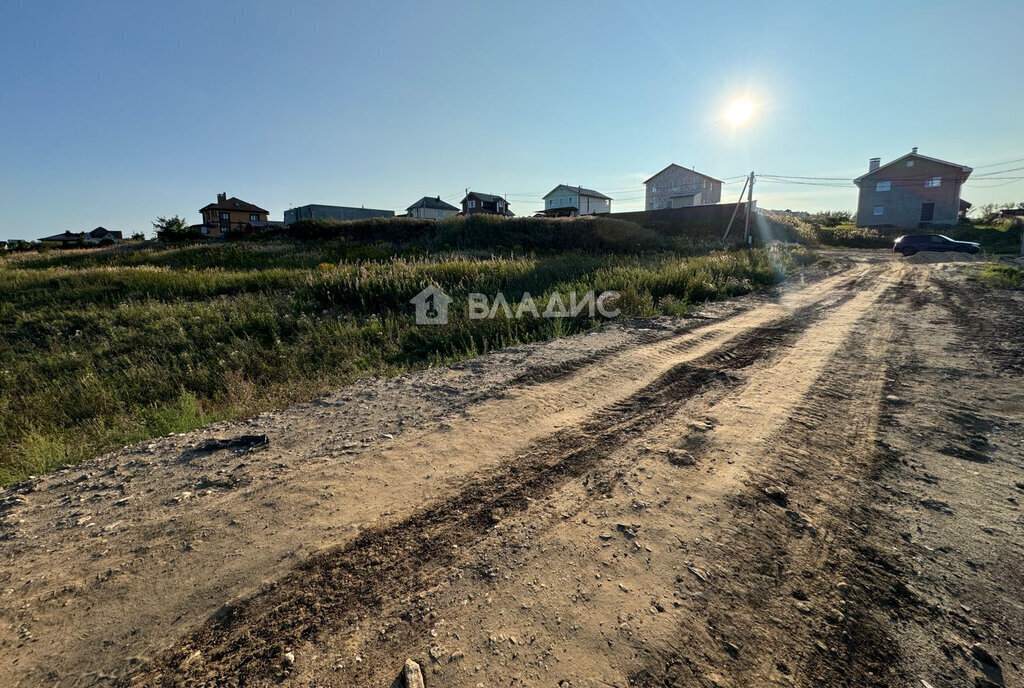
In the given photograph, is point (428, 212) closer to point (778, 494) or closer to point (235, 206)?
point (235, 206)

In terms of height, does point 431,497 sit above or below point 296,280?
below

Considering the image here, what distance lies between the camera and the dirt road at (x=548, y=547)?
5.99 feet

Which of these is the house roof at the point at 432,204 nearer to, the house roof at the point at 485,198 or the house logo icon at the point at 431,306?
the house roof at the point at 485,198

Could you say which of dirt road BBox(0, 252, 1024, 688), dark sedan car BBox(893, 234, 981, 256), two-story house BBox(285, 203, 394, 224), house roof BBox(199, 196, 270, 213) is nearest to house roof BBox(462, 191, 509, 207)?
two-story house BBox(285, 203, 394, 224)

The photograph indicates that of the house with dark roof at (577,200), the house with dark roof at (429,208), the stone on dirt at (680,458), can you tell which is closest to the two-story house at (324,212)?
the house with dark roof at (429,208)

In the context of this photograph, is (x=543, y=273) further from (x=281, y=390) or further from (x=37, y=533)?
(x=37, y=533)

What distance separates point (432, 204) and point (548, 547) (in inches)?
2837

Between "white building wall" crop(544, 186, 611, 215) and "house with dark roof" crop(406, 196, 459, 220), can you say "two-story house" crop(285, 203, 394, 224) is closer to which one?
"house with dark roof" crop(406, 196, 459, 220)

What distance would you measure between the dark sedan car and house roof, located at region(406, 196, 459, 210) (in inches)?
2301

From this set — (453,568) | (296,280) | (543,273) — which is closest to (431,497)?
(453,568)

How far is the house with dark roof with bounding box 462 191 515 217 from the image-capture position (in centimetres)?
6569

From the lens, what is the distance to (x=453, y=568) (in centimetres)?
230

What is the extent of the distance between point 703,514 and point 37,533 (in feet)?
13.2

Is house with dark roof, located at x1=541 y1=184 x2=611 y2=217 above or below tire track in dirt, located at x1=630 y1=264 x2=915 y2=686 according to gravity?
above
